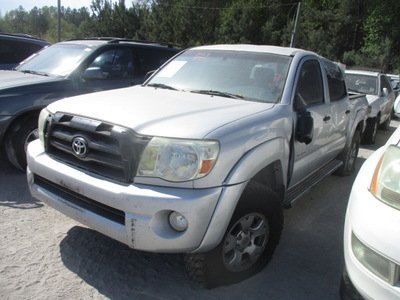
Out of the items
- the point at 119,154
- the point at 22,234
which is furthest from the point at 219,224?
the point at 22,234

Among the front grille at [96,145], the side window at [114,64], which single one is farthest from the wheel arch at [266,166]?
the side window at [114,64]

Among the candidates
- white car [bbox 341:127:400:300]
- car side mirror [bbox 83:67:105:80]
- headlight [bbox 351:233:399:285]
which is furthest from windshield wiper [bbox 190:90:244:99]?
car side mirror [bbox 83:67:105:80]

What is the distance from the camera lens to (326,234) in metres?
3.43

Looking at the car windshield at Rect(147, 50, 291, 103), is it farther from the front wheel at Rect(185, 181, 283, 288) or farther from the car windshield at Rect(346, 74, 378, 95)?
the car windshield at Rect(346, 74, 378, 95)

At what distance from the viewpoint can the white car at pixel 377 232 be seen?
1.71 metres

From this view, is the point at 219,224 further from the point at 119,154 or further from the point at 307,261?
the point at 307,261

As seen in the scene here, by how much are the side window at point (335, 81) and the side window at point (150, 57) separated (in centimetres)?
296

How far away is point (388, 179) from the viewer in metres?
1.89

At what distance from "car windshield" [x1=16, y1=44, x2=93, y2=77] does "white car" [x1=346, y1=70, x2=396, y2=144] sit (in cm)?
568

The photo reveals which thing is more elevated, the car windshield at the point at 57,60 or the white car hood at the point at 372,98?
the car windshield at the point at 57,60

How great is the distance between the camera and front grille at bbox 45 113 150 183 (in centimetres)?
214

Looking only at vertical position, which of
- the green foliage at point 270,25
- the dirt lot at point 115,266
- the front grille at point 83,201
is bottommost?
the dirt lot at point 115,266

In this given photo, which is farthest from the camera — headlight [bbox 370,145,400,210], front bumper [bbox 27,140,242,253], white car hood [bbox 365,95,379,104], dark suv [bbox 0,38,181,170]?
white car hood [bbox 365,95,379,104]

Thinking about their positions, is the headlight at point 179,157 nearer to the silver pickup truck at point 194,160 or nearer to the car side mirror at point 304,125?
the silver pickup truck at point 194,160
